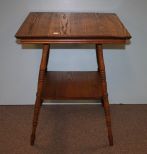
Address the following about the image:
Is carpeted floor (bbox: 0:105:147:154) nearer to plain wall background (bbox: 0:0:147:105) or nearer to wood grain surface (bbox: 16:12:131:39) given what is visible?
plain wall background (bbox: 0:0:147:105)

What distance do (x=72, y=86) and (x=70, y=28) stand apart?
381 mm

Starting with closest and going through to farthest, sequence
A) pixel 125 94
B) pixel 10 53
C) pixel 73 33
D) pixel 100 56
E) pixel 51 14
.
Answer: pixel 73 33 < pixel 100 56 < pixel 51 14 < pixel 10 53 < pixel 125 94

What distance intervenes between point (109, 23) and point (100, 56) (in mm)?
194

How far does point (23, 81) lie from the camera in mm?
1690

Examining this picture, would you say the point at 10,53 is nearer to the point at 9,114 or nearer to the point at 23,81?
the point at 23,81

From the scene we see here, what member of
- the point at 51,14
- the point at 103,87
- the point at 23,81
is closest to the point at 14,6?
the point at 51,14

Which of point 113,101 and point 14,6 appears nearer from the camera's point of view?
point 14,6

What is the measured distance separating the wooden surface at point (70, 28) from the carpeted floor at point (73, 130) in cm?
62

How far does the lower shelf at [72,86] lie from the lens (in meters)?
1.30

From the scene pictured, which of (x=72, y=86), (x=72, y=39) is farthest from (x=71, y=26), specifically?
(x=72, y=86)

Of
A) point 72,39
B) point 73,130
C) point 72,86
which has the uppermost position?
point 72,39

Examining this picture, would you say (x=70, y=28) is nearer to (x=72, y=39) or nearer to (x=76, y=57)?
(x=72, y=39)

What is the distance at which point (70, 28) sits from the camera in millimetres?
1146

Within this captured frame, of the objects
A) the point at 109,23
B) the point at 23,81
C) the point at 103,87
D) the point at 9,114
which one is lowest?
the point at 9,114
